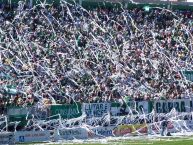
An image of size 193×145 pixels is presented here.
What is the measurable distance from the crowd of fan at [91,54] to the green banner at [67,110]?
1320 millimetres

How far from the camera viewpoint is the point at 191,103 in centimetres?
3372

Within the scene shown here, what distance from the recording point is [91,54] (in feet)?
117

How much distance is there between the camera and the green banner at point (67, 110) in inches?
1101

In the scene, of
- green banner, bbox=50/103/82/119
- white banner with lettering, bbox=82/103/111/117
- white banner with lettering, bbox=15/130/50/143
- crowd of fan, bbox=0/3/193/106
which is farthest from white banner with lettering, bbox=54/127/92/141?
crowd of fan, bbox=0/3/193/106

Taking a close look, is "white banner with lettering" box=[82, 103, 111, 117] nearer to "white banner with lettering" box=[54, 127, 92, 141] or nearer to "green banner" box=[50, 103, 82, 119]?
"green banner" box=[50, 103, 82, 119]

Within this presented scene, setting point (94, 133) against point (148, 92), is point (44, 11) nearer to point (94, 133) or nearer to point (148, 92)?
point (148, 92)

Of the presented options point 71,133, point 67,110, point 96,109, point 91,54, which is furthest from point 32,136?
point 91,54

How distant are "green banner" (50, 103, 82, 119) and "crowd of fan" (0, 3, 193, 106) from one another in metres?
1.32

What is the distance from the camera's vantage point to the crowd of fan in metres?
31.2

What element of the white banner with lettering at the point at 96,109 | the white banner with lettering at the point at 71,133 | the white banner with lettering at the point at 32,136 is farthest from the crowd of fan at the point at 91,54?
the white banner with lettering at the point at 71,133

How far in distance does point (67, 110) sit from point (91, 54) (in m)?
7.62

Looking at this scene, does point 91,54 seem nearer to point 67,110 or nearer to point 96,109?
point 96,109

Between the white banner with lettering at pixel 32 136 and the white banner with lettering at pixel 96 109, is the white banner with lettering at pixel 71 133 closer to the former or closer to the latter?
the white banner with lettering at pixel 32 136

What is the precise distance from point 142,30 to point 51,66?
9.96 meters
